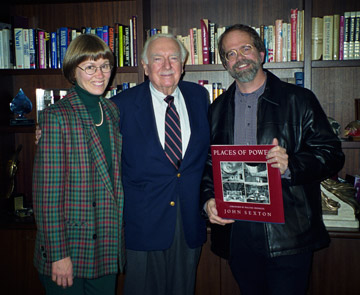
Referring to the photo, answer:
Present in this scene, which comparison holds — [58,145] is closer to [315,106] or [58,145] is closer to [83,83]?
[83,83]

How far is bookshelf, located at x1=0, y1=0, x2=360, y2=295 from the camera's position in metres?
2.25

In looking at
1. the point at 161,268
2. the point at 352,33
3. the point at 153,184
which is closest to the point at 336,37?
the point at 352,33

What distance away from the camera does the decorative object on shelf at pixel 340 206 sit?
214cm

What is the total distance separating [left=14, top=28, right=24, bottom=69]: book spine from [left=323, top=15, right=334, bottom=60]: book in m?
2.33

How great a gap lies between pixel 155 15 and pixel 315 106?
1758 mm

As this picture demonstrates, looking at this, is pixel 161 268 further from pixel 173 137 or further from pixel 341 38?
pixel 341 38

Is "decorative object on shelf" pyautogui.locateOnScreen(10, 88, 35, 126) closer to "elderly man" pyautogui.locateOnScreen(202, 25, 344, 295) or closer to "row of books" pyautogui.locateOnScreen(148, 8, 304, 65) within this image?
"row of books" pyautogui.locateOnScreen(148, 8, 304, 65)

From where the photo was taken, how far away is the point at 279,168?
1388mm

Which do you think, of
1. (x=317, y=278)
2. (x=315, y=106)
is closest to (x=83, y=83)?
(x=315, y=106)

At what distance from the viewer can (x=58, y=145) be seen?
1.35m

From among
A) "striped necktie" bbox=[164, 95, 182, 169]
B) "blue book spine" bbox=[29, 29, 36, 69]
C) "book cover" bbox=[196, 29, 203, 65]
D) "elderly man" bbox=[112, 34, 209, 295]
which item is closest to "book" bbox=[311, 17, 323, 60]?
"book cover" bbox=[196, 29, 203, 65]

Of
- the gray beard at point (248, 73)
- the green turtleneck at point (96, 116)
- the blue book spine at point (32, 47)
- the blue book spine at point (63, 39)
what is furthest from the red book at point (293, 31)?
the blue book spine at point (32, 47)

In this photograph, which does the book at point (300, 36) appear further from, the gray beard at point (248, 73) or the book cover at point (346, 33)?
the gray beard at point (248, 73)

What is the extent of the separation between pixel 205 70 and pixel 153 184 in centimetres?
111
